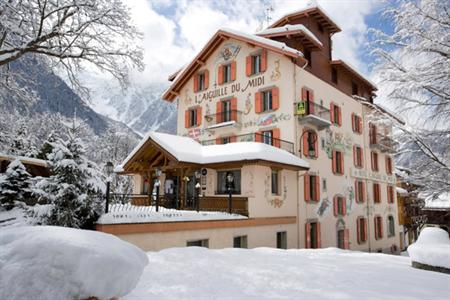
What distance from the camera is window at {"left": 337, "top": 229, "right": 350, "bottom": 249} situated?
2244 centimetres

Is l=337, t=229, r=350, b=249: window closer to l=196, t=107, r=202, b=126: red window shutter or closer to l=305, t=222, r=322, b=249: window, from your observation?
l=305, t=222, r=322, b=249: window

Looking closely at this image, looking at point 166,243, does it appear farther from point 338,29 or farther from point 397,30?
point 338,29

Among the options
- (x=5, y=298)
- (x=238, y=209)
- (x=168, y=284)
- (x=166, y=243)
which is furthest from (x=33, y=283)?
(x=238, y=209)

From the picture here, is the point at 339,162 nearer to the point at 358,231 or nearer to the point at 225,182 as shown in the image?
the point at 358,231

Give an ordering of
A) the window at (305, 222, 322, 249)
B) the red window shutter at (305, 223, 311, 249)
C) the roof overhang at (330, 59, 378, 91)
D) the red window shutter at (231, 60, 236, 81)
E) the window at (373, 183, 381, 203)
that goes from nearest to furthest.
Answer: the red window shutter at (305, 223, 311, 249), the window at (305, 222, 322, 249), the red window shutter at (231, 60, 236, 81), the roof overhang at (330, 59, 378, 91), the window at (373, 183, 381, 203)

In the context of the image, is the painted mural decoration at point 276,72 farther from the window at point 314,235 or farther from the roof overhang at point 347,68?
the window at point 314,235

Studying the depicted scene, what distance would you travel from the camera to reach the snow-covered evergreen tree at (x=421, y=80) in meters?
6.59

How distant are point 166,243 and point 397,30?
10129mm

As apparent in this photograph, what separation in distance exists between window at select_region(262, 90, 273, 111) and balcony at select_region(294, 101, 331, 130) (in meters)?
2.02

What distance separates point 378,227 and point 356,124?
9002 millimetres

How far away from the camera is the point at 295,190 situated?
62.3 feet

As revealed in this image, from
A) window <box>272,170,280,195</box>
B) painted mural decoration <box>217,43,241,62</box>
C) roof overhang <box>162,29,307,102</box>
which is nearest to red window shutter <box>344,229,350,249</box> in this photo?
window <box>272,170,280,195</box>

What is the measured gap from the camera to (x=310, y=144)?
20719mm

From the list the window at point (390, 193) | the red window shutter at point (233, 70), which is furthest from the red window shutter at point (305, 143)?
the window at point (390, 193)
